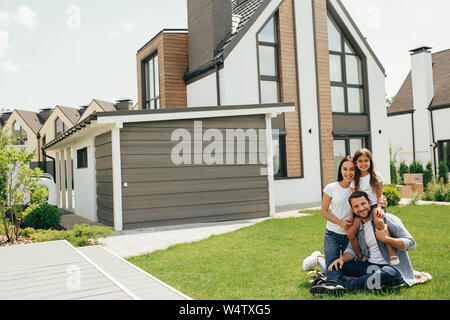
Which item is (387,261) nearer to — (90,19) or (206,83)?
(90,19)

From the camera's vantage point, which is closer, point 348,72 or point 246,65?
point 246,65

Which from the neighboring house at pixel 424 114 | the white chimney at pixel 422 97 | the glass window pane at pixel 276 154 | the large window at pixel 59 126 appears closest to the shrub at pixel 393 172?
the neighboring house at pixel 424 114

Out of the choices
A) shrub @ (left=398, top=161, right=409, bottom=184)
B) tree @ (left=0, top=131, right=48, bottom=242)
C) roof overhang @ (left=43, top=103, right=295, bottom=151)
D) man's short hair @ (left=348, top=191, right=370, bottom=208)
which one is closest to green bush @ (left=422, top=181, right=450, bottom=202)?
shrub @ (left=398, top=161, right=409, bottom=184)

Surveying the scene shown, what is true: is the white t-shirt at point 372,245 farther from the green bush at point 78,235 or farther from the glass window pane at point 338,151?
the glass window pane at point 338,151

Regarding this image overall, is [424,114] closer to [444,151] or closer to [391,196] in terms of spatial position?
[444,151]

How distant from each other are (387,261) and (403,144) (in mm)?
20076

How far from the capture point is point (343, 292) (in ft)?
13.7

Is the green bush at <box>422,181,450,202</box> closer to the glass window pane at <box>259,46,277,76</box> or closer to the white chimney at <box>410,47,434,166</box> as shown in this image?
the glass window pane at <box>259,46,277,76</box>

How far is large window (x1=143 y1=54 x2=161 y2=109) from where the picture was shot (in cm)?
1658

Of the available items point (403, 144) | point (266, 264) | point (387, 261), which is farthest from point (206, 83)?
point (403, 144)

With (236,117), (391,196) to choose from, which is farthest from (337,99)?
(236,117)

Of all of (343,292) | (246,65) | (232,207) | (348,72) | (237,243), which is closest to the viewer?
(343,292)

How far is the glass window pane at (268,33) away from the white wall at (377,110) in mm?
3448

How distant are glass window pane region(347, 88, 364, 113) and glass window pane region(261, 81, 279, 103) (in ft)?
11.5
